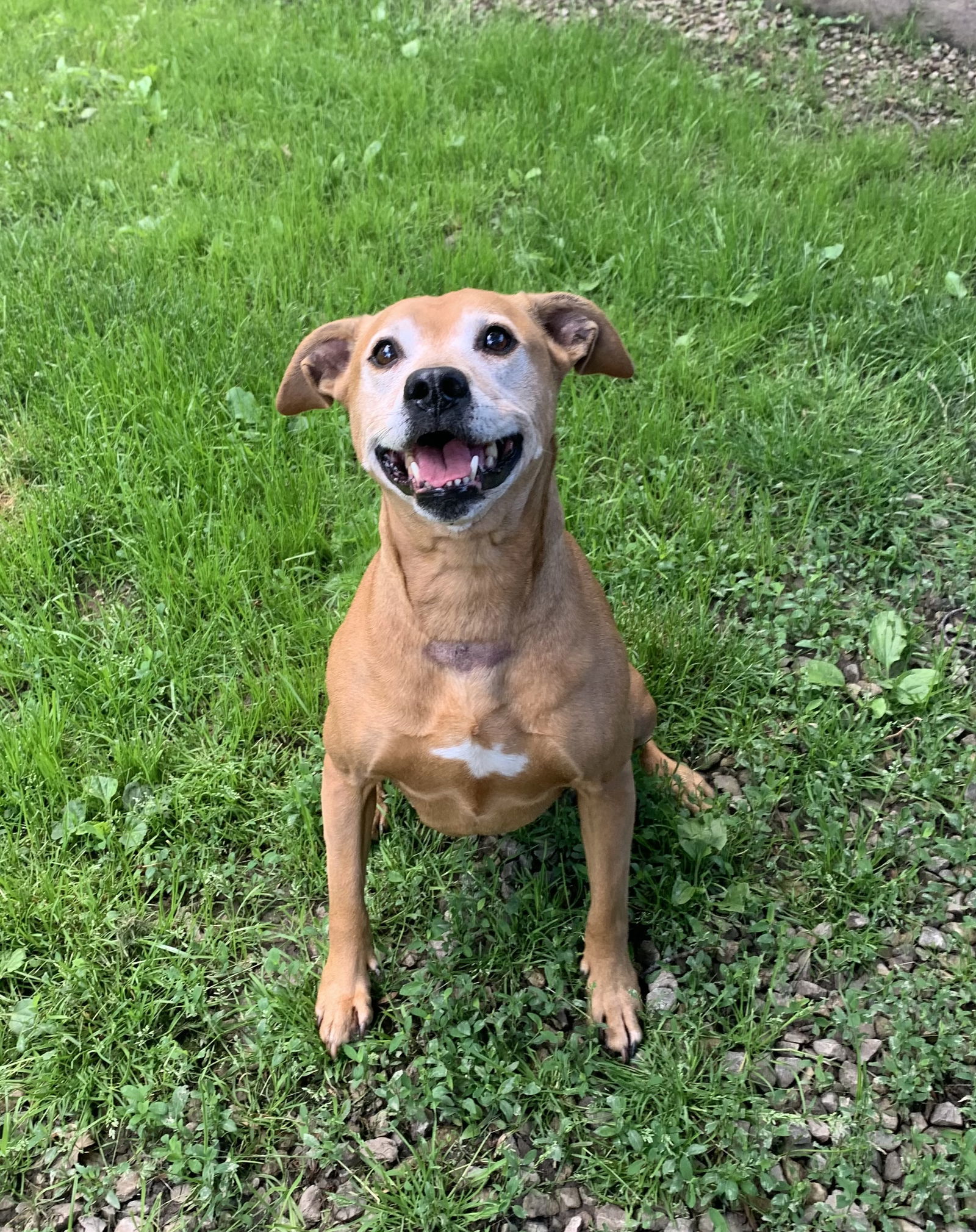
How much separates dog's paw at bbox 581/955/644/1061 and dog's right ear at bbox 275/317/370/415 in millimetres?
1871

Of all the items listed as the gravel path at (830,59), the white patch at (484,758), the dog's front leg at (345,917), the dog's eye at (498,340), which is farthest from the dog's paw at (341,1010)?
the gravel path at (830,59)

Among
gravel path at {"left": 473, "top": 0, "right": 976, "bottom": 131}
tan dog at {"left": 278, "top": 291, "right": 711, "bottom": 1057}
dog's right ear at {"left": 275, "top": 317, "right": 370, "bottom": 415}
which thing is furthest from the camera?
gravel path at {"left": 473, "top": 0, "right": 976, "bottom": 131}

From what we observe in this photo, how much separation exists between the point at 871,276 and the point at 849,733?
283 centimetres

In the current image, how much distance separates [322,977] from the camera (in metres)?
2.78

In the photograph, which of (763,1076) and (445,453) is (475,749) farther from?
(763,1076)

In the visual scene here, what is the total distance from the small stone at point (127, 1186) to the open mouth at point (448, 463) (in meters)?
1.89

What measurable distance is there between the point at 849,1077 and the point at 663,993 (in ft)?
1.76

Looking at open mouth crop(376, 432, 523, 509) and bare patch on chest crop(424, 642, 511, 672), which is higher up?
open mouth crop(376, 432, 523, 509)

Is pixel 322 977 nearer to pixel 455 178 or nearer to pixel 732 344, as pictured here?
pixel 732 344

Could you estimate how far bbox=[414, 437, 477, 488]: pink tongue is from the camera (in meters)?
2.30

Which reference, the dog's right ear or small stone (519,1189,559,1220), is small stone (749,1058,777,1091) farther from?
the dog's right ear

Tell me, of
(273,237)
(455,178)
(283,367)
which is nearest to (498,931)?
(283,367)

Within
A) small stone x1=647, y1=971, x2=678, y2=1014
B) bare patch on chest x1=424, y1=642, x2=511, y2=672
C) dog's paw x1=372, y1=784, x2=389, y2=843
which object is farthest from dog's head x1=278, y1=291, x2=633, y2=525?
small stone x1=647, y1=971, x2=678, y2=1014

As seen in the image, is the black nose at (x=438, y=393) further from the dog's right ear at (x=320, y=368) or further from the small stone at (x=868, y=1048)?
the small stone at (x=868, y=1048)
